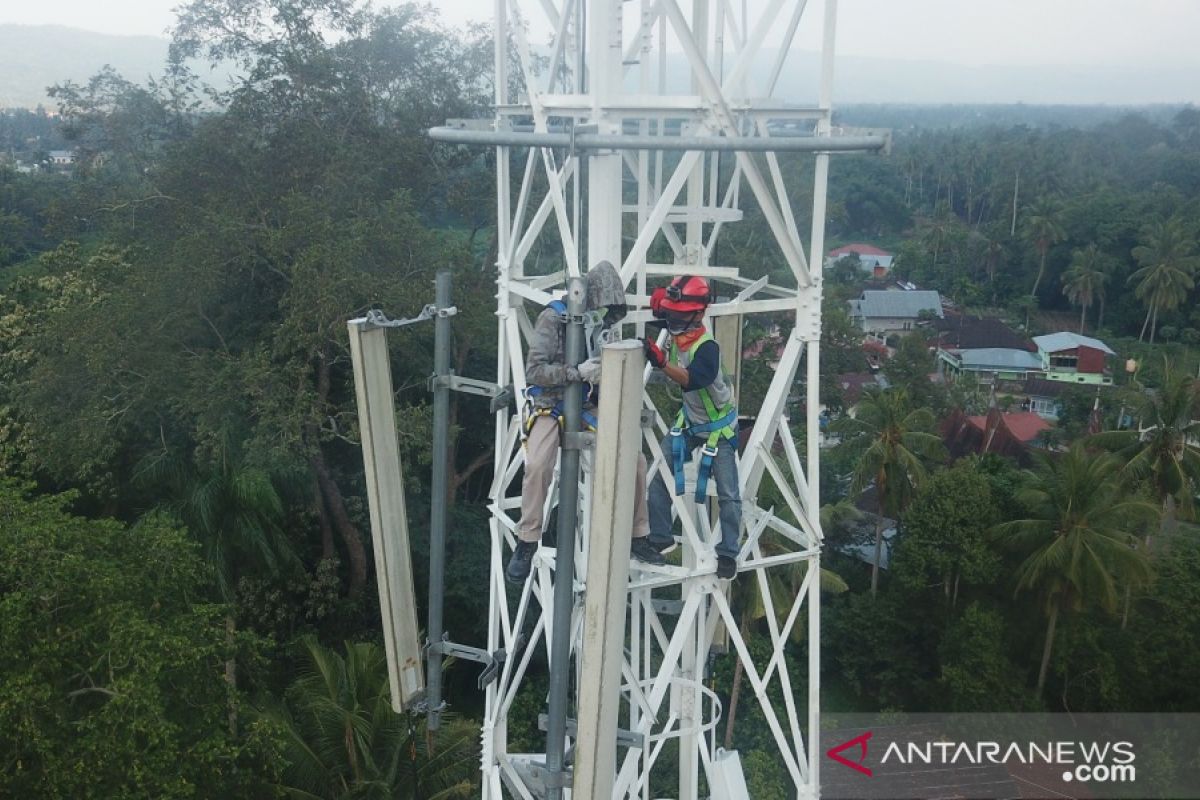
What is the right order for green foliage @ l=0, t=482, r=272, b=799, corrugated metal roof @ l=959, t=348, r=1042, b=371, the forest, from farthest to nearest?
1. corrugated metal roof @ l=959, t=348, r=1042, b=371
2. the forest
3. green foliage @ l=0, t=482, r=272, b=799

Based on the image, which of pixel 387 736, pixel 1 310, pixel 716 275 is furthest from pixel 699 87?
pixel 1 310

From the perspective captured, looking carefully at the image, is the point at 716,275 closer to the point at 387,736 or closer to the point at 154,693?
the point at 154,693

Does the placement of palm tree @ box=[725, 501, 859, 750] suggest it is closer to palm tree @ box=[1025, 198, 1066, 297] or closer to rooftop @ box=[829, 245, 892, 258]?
palm tree @ box=[1025, 198, 1066, 297]

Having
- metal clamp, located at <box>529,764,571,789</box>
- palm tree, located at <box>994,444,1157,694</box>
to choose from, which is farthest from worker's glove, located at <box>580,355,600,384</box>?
palm tree, located at <box>994,444,1157,694</box>

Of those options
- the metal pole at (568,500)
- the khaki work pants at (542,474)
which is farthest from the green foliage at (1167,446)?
the metal pole at (568,500)

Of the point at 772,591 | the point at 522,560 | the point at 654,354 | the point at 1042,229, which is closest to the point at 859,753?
the point at 772,591

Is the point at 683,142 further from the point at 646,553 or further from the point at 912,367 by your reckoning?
the point at 912,367
